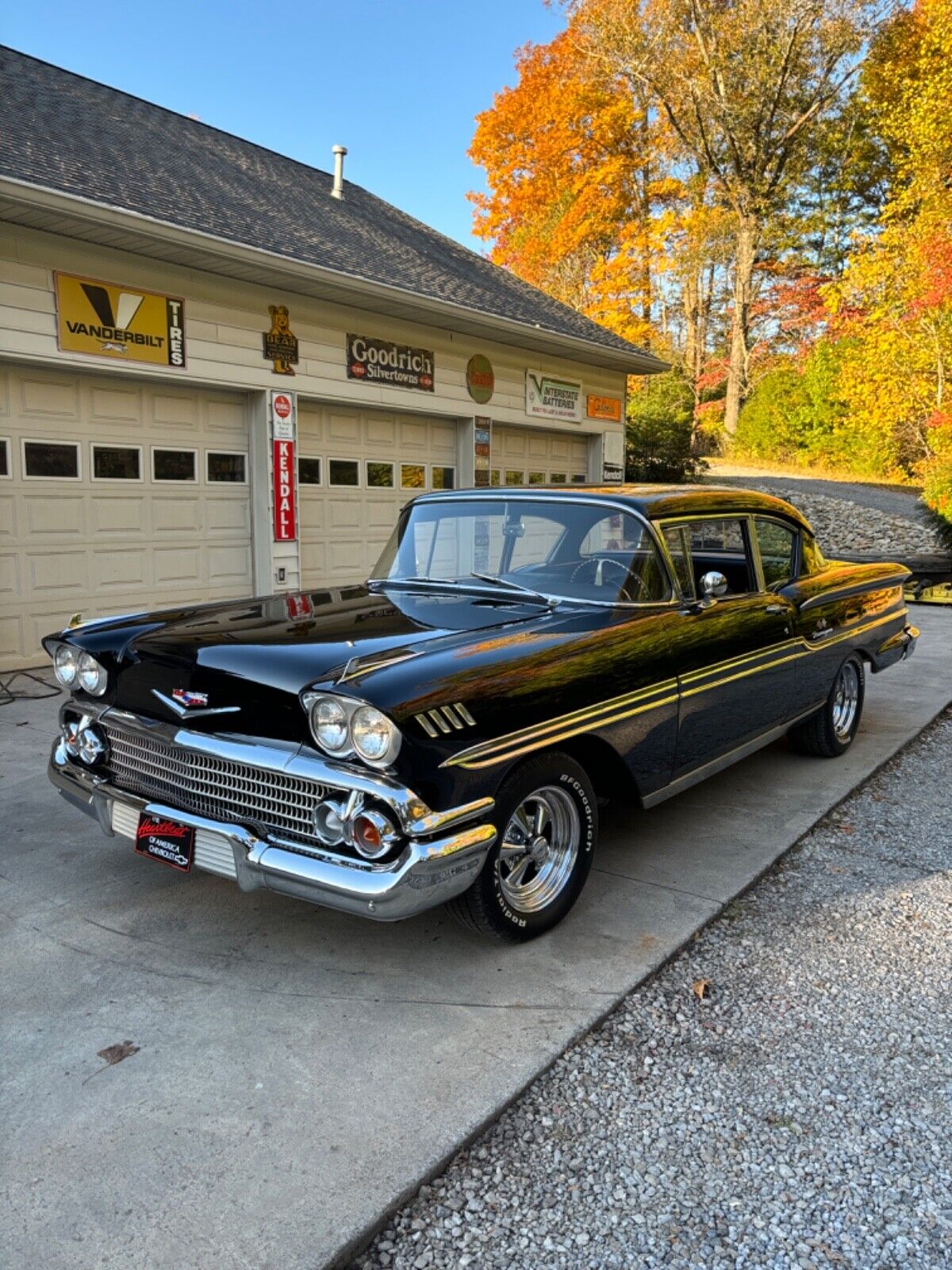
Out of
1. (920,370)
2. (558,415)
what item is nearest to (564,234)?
(920,370)

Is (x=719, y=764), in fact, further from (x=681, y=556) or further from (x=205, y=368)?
(x=205, y=368)

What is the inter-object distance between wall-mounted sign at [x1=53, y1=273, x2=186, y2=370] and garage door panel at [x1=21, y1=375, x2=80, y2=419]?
321mm

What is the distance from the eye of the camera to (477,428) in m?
11.6

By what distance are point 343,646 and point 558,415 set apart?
10697 millimetres

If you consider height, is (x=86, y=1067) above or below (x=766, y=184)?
below

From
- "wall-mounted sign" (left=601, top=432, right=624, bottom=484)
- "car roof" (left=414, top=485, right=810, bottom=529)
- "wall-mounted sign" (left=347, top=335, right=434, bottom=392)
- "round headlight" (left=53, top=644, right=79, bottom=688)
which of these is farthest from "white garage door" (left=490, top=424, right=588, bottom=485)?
"round headlight" (left=53, top=644, right=79, bottom=688)

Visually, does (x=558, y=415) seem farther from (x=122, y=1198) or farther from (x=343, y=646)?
(x=122, y=1198)

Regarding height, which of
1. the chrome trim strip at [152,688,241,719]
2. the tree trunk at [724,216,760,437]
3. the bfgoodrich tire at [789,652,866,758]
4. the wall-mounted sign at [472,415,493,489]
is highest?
the tree trunk at [724,216,760,437]

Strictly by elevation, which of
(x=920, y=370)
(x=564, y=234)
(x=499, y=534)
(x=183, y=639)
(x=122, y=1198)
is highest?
(x=564, y=234)

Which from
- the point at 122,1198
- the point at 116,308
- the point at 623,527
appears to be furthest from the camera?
the point at 116,308

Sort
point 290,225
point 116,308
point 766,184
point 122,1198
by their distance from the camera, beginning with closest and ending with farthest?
point 122,1198 → point 116,308 → point 290,225 → point 766,184

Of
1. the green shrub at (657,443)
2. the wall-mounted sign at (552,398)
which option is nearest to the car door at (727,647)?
the wall-mounted sign at (552,398)

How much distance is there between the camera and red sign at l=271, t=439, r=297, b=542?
30.2 ft

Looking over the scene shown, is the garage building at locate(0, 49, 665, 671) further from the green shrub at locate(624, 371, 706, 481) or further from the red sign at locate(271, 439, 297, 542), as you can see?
the green shrub at locate(624, 371, 706, 481)
